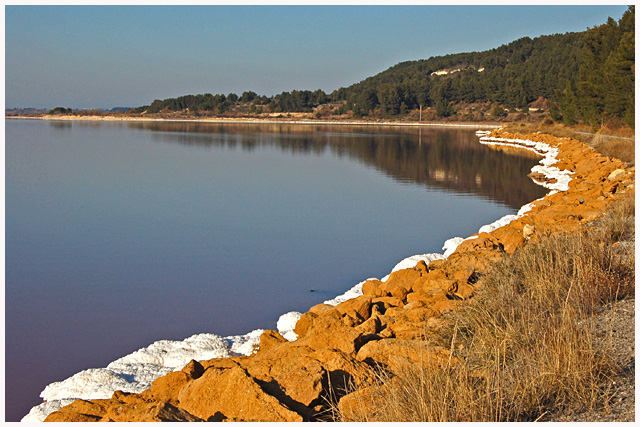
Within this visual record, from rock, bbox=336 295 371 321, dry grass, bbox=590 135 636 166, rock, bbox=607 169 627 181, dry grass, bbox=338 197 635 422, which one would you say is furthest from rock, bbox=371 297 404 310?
dry grass, bbox=590 135 636 166

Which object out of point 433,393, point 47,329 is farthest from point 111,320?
point 433,393

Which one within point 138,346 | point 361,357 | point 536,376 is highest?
point 536,376

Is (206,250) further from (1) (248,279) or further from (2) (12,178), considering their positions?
(2) (12,178)

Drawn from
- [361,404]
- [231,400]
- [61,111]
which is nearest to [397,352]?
[361,404]

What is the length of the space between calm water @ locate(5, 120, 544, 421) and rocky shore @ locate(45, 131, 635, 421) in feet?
4.10

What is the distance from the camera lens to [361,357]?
3775 mm

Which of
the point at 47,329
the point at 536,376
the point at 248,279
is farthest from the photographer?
the point at 248,279

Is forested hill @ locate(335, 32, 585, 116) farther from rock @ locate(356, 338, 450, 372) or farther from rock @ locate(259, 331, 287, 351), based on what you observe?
rock @ locate(356, 338, 450, 372)

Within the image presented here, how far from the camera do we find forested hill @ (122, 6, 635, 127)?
26234 mm

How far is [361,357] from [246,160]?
20082 mm

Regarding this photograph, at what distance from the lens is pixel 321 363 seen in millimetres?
3502

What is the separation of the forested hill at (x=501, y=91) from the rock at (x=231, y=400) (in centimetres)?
2191

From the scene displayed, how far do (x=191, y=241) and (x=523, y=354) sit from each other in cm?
675

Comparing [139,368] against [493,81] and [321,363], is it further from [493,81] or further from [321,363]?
[493,81]
